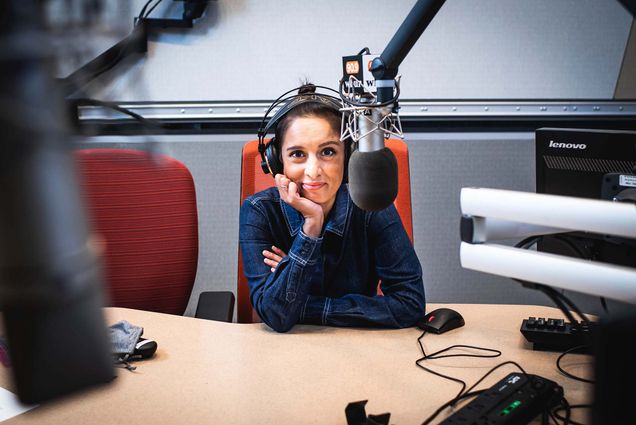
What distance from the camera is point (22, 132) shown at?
22 centimetres

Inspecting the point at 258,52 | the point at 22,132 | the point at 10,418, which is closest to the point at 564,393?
the point at 10,418

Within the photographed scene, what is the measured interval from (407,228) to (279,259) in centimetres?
41

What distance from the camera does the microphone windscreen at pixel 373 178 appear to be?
71 centimetres

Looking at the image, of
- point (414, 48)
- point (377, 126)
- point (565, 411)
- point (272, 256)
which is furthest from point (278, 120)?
point (414, 48)

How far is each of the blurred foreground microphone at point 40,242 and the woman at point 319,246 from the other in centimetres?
103

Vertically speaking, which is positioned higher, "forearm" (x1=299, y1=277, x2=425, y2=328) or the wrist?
the wrist

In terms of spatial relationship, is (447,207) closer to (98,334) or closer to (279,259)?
(279,259)

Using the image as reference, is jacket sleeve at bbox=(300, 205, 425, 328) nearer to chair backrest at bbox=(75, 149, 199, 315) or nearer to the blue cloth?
the blue cloth

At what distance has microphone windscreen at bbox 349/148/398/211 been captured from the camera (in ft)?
2.32

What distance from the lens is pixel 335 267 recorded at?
60.6 inches

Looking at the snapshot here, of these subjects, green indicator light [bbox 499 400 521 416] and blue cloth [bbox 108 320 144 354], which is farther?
blue cloth [bbox 108 320 144 354]

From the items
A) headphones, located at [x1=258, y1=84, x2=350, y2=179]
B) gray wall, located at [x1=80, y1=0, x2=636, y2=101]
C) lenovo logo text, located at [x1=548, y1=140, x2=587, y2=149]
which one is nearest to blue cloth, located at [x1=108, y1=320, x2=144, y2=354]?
headphones, located at [x1=258, y1=84, x2=350, y2=179]

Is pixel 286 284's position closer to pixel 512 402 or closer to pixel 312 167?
pixel 312 167

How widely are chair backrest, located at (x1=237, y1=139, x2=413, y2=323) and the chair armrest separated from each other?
160 mm
